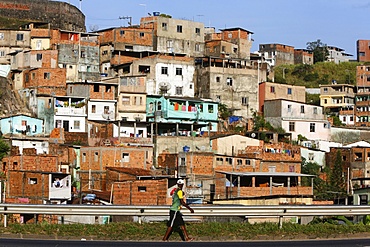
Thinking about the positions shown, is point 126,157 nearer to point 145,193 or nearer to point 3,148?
point 3,148

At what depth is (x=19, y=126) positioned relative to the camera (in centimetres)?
5700

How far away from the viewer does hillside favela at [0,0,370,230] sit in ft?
155

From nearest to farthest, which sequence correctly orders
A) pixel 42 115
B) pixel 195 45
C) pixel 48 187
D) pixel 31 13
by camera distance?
pixel 48 187 → pixel 42 115 → pixel 195 45 → pixel 31 13

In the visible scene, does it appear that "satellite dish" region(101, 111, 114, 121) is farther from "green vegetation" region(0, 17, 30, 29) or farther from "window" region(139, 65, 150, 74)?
"green vegetation" region(0, 17, 30, 29)

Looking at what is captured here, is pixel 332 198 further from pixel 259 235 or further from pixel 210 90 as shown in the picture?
pixel 259 235

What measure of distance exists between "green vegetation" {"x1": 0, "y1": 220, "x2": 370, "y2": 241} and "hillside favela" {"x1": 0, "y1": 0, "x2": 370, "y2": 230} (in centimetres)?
1645

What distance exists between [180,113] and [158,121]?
2.29 meters

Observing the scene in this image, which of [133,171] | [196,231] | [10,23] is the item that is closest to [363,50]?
[10,23]

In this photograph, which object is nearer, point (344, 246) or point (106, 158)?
point (344, 246)

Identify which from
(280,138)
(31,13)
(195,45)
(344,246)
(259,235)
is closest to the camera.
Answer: (344,246)

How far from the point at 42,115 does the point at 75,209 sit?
135 feet

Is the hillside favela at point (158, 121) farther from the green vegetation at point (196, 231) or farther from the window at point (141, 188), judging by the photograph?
the green vegetation at point (196, 231)

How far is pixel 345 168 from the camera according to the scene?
200 feet

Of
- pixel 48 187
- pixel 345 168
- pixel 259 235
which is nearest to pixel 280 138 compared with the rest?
pixel 345 168
